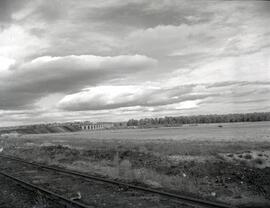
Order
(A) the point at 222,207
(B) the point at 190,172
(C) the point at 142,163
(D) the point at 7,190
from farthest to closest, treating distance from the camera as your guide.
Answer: (C) the point at 142,163
(B) the point at 190,172
(D) the point at 7,190
(A) the point at 222,207

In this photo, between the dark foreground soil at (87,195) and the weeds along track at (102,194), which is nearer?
the weeds along track at (102,194)

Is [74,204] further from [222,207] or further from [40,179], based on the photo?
[40,179]

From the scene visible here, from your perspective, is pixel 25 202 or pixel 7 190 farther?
pixel 7 190

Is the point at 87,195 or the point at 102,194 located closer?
the point at 87,195

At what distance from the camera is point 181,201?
426 inches

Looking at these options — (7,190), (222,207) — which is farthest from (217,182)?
(7,190)

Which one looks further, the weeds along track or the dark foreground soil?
the dark foreground soil

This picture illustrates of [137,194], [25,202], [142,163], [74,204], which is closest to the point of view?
[74,204]

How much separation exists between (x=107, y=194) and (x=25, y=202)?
3.15 m

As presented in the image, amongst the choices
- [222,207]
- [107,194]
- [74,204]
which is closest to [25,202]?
[74,204]

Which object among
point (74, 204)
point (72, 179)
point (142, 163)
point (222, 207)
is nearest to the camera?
point (222, 207)

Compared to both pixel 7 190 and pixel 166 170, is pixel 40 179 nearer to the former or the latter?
pixel 7 190

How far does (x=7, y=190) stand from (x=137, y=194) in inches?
244

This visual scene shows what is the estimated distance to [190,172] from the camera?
17.0m
